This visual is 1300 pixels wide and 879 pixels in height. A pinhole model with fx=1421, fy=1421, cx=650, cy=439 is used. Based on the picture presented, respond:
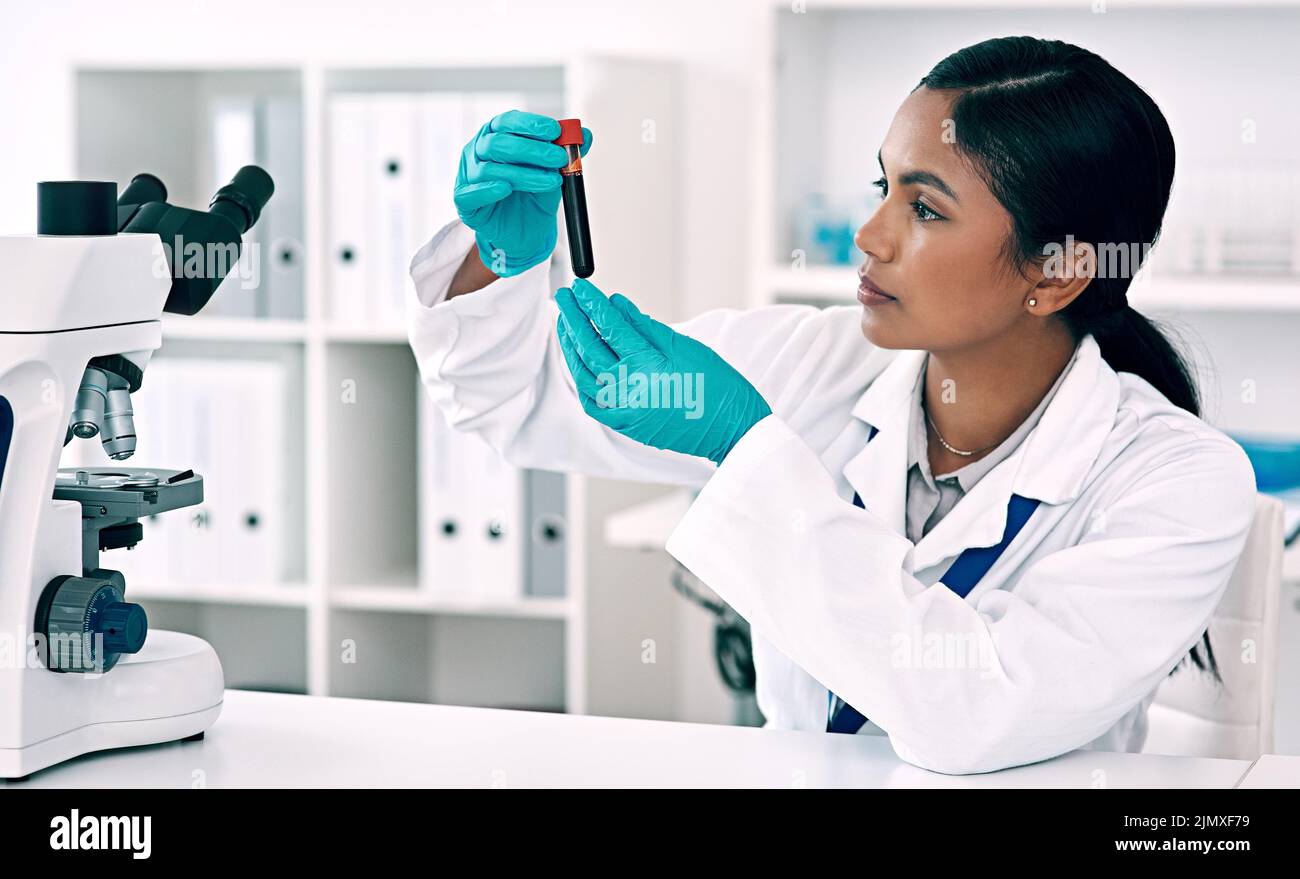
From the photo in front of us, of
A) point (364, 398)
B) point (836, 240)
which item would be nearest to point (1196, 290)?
point (836, 240)

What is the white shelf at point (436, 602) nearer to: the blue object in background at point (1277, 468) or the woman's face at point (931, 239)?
the blue object in background at point (1277, 468)

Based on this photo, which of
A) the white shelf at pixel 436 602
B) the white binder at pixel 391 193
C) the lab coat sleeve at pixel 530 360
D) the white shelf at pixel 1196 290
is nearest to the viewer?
the lab coat sleeve at pixel 530 360

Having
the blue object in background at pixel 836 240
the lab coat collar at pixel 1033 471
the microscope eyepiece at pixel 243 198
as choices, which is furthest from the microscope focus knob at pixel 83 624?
the blue object in background at pixel 836 240

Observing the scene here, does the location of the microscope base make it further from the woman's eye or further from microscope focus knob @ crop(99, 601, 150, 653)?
the woman's eye

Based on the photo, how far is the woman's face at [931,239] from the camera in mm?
1268

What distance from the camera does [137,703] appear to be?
1.03m

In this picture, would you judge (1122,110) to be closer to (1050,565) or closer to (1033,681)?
(1050,565)

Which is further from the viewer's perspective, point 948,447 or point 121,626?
point 948,447

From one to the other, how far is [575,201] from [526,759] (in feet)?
1.55

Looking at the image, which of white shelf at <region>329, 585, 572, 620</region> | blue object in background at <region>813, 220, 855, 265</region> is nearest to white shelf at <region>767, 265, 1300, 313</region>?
blue object in background at <region>813, 220, 855, 265</region>

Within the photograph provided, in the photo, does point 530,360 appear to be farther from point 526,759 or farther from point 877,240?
point 526,759

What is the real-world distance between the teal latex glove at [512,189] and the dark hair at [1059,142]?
357 mm

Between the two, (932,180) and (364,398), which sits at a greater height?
(932,180)

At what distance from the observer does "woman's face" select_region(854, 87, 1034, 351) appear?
4.16 ft
